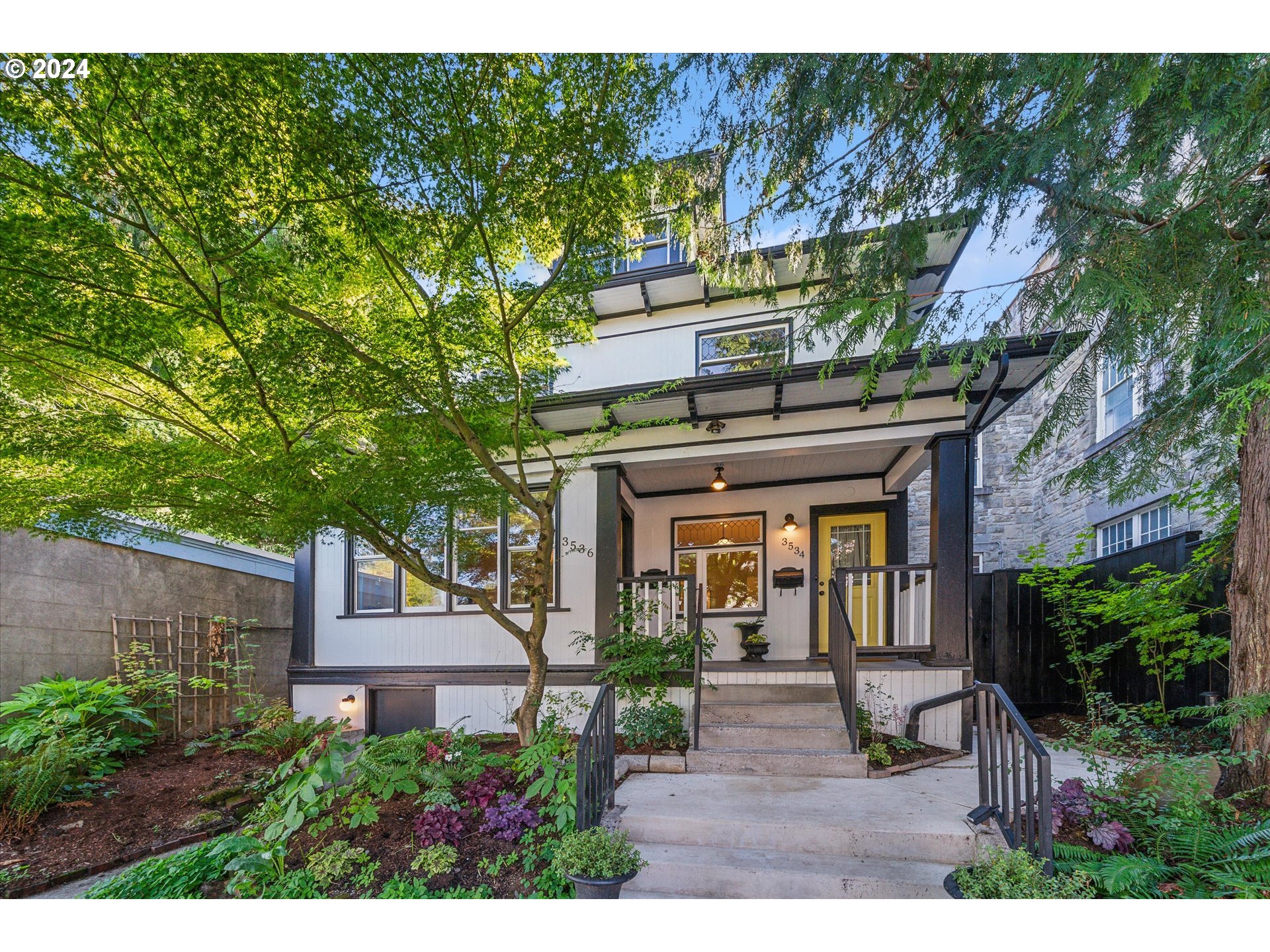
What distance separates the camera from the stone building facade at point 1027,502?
8.18m

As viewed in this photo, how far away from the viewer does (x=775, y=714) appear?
4.84 m

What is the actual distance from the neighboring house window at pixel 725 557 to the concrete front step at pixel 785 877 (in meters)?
4.63

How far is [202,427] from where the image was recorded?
415 centimetres

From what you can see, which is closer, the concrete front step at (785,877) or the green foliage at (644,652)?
the concrete front step at (785,877)

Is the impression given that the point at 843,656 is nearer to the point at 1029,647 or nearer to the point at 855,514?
the point at 855,514

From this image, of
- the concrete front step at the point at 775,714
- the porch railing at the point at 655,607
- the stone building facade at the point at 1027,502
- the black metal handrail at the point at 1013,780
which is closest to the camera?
the black metal handrail at the point at 1013,780

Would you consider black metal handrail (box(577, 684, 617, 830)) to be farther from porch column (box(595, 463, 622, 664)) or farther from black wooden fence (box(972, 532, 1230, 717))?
black wooden fence (box(972, 532, 1230, 717))

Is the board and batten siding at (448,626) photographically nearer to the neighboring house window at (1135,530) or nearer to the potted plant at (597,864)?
the potted plant at (597,864)

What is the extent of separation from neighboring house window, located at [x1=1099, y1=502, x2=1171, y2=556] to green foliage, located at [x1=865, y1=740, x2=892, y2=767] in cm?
439

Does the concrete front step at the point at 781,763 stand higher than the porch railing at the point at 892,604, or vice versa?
the porch railing at the point at 892,604

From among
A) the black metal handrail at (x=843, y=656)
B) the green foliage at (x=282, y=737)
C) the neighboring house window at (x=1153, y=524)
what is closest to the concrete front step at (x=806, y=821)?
the black metal handrail at (x=843, y=656)

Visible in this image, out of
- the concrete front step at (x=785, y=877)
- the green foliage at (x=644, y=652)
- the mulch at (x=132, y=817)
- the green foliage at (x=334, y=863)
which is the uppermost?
the green foliage at (x=644, y=652)
